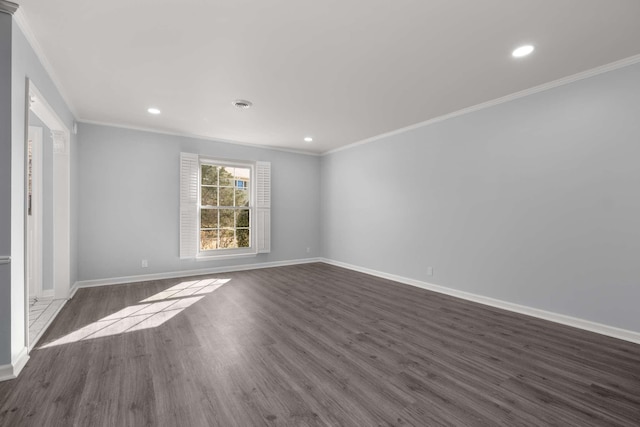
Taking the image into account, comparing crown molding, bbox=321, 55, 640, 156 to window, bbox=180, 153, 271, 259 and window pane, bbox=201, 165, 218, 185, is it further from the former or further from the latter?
window pane, bbox=201, 165, 218, 185

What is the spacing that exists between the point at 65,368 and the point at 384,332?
8.68ft

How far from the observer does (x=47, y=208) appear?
13.3 ft

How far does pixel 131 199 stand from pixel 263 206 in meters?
2.31

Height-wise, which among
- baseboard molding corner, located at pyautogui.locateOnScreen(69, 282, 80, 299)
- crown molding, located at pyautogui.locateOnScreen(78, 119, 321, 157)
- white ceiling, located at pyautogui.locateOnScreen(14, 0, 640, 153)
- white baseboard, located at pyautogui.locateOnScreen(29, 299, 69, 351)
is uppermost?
→ white ceiling, located at pyautogui.locateOnScreen(14, 0, 640, 153)

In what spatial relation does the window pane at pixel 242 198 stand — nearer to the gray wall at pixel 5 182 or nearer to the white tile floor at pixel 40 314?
the white tile floor at pixel 40 314

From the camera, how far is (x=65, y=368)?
226 cm

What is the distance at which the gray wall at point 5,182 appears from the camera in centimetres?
205

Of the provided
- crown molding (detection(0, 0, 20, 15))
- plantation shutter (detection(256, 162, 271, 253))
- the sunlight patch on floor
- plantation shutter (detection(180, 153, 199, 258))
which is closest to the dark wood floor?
the sunlight patch on floor

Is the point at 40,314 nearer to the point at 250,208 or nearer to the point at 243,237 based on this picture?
the point at 243,237

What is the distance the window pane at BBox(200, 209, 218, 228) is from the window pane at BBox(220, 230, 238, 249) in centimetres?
23

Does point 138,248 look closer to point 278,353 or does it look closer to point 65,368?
point 65,368

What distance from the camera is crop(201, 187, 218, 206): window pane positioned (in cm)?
572

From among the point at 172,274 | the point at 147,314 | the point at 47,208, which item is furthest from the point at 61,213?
the point at 172,274

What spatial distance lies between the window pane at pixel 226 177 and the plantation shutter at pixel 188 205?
1.89ft
